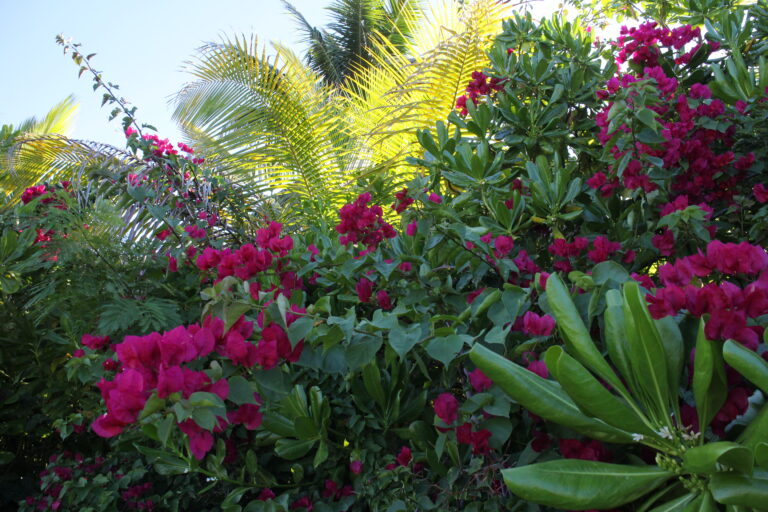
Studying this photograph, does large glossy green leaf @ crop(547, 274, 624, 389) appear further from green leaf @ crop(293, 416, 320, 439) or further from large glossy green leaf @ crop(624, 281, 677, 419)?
green leaf @ crop(293, 416, 320, 439)

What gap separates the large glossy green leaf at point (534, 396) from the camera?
0.96 m

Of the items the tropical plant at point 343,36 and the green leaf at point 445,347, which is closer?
the green leaf at point 445,347

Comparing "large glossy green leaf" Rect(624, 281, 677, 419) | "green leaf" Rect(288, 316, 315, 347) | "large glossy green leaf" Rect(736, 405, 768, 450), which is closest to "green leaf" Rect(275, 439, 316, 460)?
"green leaf" Rect(288, 316, 315, 347)

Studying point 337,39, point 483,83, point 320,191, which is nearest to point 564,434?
point 483,83

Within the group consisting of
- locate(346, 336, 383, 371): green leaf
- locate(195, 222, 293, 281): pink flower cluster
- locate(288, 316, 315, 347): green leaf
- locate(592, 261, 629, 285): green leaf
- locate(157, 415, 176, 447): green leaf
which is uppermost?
locate(195, 222, 293, 281): pink flower cluster

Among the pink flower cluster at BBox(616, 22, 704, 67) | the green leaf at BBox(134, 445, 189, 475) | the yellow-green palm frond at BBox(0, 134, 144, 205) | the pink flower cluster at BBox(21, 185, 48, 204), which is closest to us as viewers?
the green leaf at BBox(134, 445, 189, 475)

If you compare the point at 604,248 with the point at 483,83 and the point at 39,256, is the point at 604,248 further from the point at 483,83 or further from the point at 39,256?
the point at 39,256

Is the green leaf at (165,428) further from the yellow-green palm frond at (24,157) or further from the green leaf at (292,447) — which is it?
the yellow-green palm frond at (24,157)

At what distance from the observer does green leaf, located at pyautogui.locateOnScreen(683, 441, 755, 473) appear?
2.52 feet

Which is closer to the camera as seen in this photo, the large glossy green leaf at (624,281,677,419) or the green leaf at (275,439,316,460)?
the large glossy green leaf at (624,281,677,419)

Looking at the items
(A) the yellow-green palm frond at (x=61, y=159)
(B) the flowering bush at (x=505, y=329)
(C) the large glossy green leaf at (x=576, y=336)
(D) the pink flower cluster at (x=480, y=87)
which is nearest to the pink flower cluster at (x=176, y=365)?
(B) the flowering bush at (x=505, y=329)

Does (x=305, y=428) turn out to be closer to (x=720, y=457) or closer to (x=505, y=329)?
(x=505, y=329)

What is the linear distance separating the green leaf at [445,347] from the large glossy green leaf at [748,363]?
17.1 inches

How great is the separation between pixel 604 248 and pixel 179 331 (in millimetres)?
1019
